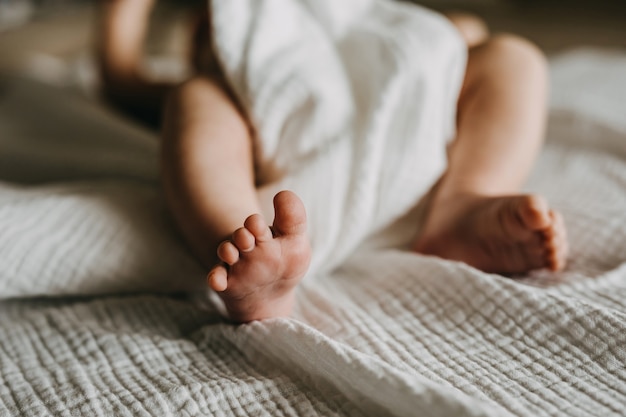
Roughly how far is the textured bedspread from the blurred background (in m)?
0.70

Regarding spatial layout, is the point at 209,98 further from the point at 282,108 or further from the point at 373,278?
the point at 373,278

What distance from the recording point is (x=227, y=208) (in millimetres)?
515

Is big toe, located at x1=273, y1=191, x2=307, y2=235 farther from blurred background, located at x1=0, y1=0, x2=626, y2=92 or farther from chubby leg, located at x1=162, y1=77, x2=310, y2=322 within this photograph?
blurred background, located at x1=0, y1=0, x2=626, y2=92

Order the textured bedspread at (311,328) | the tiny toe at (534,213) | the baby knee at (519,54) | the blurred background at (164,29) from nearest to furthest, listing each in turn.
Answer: the textured bedspread at (311,328), the tiny toe at (534,213), the baby knee at (519,54), the blurred background at (164,29)

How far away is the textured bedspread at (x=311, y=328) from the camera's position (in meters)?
0.41

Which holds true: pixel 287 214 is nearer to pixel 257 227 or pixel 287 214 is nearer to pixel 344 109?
pixel 257 227

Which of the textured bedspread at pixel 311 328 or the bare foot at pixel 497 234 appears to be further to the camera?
the bare foot at pixel 497 234

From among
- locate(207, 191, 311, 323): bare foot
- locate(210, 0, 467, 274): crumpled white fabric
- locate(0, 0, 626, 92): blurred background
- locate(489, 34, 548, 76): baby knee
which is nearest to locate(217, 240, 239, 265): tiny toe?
locate(207, 191, 311, 323): bare foot

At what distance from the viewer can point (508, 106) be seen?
2.19 ft

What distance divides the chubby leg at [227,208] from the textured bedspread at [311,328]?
0.11 ft

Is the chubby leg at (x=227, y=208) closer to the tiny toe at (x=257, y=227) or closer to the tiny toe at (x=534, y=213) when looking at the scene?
the tiny toe at (x=257, y=227)

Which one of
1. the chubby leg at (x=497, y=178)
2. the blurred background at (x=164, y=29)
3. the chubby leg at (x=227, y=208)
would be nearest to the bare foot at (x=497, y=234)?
the chubby leg at (x=497, y=178)

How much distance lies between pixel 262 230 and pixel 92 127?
20.7 inches

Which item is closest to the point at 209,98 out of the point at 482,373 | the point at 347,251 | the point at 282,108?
the point at 282,108
